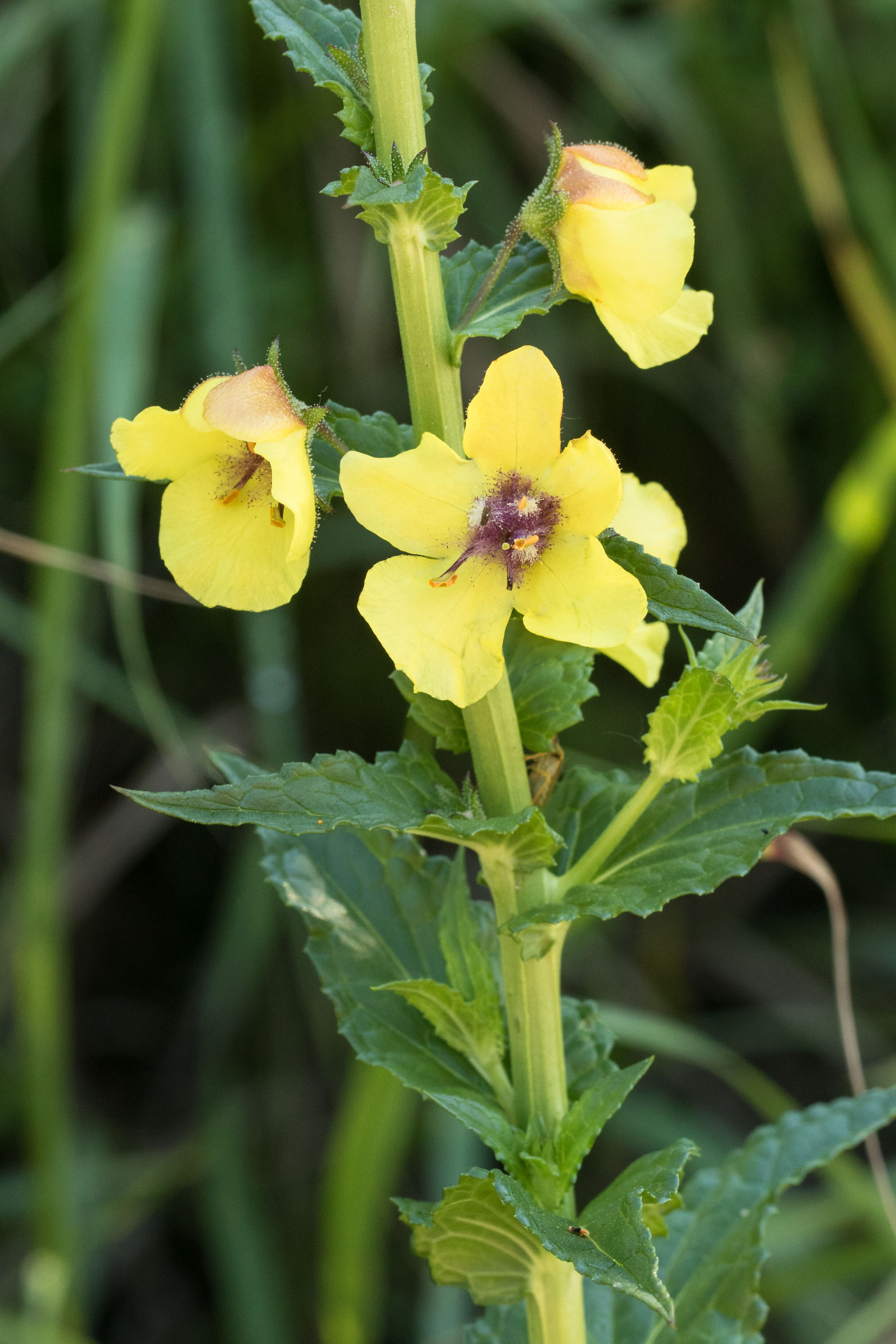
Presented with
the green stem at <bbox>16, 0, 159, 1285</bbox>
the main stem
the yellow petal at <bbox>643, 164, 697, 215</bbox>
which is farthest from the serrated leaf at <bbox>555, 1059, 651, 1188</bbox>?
the green stem at <bbox>16, 0, 159, 1285</bbox>

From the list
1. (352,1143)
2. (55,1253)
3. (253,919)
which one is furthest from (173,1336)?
(352,1143)

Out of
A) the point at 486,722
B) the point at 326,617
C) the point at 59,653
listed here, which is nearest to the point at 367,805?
the point at 486,722

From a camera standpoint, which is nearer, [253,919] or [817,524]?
[253,919]

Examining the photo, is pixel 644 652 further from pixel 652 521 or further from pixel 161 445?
pixel 161 445

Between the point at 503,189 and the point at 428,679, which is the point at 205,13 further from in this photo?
the point at 428,679

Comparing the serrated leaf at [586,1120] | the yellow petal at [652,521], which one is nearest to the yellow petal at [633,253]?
the yellow petal at [652,521]

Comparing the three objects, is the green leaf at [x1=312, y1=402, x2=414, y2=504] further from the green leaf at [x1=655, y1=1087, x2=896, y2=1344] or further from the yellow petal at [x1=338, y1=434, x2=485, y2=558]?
the green leaf at [x1=655, y1=1087, x2=896, y2=1344]
